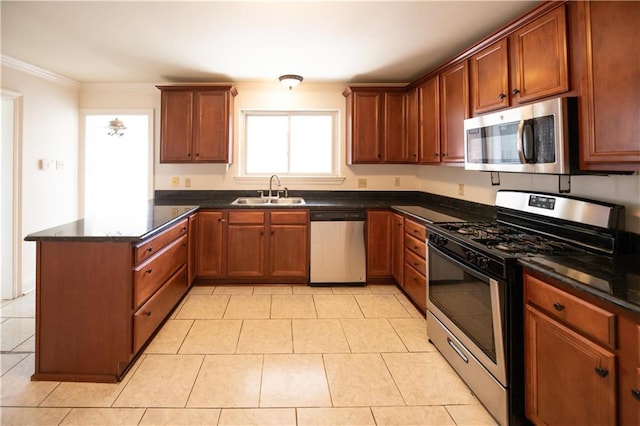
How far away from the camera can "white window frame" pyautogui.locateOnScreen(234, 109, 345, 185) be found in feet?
14.2

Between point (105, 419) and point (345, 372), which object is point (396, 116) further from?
point (105, 419)

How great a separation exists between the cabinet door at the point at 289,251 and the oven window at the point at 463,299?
63.2 inches

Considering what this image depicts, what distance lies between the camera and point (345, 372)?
7.20 ft

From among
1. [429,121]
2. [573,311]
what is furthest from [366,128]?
[573,311]

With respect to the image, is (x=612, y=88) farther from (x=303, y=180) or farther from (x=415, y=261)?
(x=303, y=180)

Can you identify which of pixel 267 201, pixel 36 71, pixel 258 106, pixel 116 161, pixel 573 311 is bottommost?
pixel 573 311

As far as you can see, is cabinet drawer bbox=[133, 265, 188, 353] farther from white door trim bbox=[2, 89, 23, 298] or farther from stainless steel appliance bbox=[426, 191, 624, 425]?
stainless steel appliance bbox=[426, 191, 624, 425]

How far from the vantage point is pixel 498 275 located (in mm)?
1710

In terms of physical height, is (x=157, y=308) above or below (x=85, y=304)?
below

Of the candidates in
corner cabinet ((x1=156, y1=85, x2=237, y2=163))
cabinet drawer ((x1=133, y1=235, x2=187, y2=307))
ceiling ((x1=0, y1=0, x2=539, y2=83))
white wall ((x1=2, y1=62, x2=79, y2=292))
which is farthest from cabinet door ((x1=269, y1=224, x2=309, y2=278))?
white wall ((x1=2, y1=62, x2=79, y2=292))

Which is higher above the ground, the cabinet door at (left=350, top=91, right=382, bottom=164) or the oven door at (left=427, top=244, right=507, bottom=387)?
the cabinet door at (left=350, top=91, right=382, bottom=164)

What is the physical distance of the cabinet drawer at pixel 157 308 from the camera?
221 centimetres

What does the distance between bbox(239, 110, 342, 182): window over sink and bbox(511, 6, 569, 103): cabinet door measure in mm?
2478

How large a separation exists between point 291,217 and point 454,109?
1.91 m
